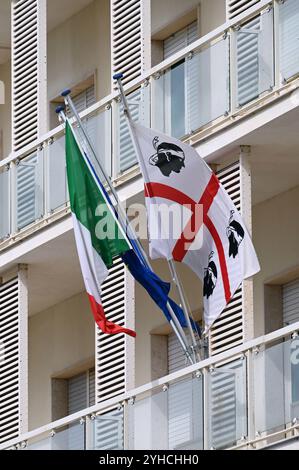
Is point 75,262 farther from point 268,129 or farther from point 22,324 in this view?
point 268,129

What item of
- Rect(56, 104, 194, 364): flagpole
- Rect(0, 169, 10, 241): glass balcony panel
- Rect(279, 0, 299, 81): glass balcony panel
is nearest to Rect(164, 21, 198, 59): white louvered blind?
Rect(0, 169, 10, 241): glass balcony panel

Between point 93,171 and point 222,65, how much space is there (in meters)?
2.66

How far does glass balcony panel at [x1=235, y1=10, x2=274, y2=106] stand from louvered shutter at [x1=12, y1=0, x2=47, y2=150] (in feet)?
21.9

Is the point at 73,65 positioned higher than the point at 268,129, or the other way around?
the point at 73,65

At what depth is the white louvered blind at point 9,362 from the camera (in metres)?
45.4

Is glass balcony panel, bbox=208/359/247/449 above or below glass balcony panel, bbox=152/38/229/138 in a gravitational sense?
below

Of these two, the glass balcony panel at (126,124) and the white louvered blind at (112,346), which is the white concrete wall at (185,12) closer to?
the glass balcony panel at (126,124)

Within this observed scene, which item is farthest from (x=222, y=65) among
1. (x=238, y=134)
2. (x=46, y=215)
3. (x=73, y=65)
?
(x=73, y=65)

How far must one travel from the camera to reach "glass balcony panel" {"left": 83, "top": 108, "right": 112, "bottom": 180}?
43.4 meters

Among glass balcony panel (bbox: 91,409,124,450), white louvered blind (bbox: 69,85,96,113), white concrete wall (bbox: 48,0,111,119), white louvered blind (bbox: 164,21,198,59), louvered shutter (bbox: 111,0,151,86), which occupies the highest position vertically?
white concrete wall (bbox: 48,0,111,119)

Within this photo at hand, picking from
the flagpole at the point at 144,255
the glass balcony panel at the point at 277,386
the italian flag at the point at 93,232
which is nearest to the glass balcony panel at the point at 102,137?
the flagpole at the point at 144,255

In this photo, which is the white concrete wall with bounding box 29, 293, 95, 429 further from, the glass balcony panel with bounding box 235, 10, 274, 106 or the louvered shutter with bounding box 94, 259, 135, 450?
the glass balcony panel with bounding box 235, 10, 274, 106
